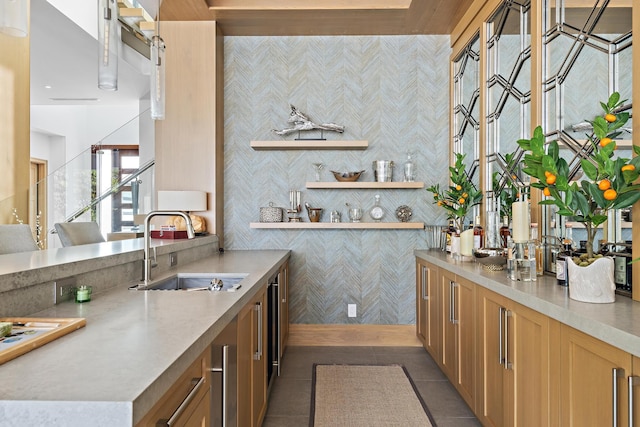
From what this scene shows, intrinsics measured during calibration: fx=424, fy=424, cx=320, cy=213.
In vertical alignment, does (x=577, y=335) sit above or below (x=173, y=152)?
below

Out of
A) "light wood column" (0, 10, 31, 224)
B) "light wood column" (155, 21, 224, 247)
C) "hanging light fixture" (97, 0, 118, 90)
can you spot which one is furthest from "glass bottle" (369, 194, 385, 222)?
"light wood column" (0, 10, 31, 224)

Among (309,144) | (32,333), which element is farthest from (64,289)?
(309,144)

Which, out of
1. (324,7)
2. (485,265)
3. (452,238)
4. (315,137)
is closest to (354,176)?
(315,137)

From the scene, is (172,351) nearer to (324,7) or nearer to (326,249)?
(326,249)

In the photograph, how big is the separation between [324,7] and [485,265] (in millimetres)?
2493

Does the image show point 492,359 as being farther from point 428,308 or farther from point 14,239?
point 14,239

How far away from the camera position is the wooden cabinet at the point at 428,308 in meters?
3.29

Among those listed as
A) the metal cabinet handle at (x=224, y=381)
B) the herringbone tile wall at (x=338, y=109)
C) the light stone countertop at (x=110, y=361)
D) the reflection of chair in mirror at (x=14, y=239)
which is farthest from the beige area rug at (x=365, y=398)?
the reflection of chair in mirror at (x=14, y=239)

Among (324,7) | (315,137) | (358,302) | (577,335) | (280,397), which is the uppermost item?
(324,7)

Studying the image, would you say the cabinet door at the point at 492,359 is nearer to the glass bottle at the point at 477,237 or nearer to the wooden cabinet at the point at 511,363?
the wooden cabinet at the point at 511,363

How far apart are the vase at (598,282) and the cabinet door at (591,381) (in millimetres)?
180

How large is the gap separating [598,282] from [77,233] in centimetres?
377

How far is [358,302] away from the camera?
4.02 metres

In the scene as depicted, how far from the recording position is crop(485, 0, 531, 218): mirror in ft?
8.66
